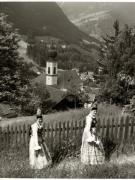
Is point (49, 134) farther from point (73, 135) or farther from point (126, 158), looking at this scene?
point (126, 158)

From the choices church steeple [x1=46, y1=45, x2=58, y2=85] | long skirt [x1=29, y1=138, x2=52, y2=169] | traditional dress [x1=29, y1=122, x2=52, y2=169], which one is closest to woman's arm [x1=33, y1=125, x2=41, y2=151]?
traditional dress [x1=29, y1=122, x2=52, y2=169]

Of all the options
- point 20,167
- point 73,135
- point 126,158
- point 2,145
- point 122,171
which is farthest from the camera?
point 2,145

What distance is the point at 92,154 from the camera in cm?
855

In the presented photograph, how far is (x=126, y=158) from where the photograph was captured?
9.11m

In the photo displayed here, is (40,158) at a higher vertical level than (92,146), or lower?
lower

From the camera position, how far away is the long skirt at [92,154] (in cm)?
855

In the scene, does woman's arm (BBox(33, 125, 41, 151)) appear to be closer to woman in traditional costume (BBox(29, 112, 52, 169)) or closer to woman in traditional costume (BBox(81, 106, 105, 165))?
woman in traditional costume (BBox(29, 112, 52, 169))

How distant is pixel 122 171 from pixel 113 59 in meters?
11.9

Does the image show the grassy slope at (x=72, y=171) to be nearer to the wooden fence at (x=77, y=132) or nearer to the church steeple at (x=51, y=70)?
the wooden fence at (x=77, y=132)

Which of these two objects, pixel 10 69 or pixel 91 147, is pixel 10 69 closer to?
pixel 10 69

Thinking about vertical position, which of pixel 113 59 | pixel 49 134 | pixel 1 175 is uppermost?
pixel 113 59

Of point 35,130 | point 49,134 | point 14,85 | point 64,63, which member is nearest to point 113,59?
point 14,85

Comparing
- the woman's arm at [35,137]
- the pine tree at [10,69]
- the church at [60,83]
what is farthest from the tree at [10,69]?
the church at [60,83]

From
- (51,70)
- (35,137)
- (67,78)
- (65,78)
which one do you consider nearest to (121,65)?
(35,137)
